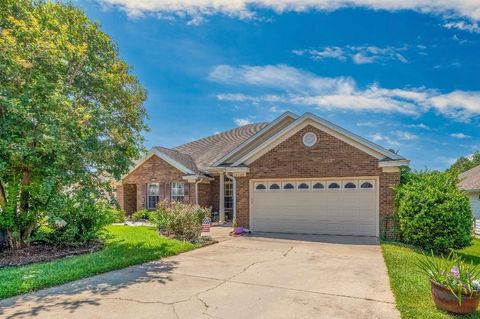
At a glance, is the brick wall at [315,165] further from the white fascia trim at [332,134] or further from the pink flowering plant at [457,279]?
the pink flowering plant at [457,279]

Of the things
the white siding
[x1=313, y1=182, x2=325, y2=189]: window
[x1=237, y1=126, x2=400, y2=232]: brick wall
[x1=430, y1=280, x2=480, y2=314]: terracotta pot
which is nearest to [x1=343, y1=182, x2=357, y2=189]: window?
[x1=237, y1=126, x2=400, y2=232]: brick wall

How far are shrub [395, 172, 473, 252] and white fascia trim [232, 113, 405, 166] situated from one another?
170cm

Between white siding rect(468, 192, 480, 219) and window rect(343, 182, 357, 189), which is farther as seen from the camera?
white siding rect(468, 192, 480, 219)

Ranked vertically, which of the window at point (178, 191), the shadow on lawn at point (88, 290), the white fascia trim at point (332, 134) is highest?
the white fascia trim at point (332, 134)

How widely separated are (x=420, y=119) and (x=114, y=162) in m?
20.4

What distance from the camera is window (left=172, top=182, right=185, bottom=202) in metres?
18.6

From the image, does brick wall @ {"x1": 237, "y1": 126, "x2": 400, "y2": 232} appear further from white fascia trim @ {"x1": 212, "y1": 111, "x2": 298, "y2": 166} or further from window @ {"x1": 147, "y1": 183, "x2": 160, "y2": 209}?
window @ {"x1": 147, "y1": 183, "x2": 160, "y2": 209}

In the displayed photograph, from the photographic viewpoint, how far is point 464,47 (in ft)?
48.0

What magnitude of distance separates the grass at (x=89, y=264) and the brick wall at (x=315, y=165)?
4.80 meters

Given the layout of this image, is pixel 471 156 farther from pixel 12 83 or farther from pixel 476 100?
pixel 12 83

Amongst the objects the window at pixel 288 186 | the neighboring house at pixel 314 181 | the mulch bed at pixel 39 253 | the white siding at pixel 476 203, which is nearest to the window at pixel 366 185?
the neighboring house at pixel 314 181

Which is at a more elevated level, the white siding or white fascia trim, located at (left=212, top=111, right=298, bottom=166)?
white fascia trim, located at (left=212, top=111, right=298, bottom=166)

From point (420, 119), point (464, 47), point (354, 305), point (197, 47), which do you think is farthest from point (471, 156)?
point (354, 305)

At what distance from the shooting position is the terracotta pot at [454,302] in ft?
16.4
